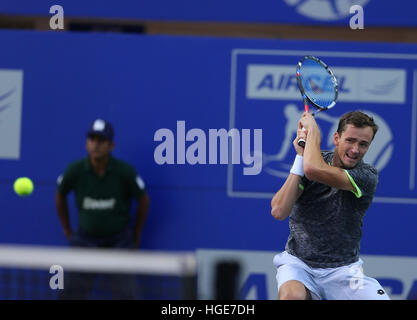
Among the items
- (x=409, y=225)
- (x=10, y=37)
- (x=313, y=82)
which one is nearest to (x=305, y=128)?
(x=313, y=82)

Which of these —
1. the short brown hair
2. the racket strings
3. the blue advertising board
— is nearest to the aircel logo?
the blue advertising board

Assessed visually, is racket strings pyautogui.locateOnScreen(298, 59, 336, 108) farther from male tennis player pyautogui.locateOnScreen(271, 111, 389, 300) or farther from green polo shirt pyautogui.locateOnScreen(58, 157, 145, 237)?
green polo shirt pyautogui.locateOnScreen(58, 157, 145, 237)

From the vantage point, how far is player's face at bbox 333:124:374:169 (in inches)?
159

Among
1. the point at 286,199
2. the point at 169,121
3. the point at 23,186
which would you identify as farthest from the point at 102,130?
the point at 286,199

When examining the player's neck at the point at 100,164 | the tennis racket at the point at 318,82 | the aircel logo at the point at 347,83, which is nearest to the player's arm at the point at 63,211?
the player's neck at the point at 100,164

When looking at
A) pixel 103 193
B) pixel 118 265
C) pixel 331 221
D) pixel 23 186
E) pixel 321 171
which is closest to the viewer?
pixel 118 265

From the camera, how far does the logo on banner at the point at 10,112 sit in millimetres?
5664

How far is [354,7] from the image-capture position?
559 cm

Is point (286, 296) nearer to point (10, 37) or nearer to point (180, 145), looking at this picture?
point (180, 145)

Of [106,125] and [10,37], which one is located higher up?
[10,37]

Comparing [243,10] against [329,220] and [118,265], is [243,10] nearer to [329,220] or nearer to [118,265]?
[329,220]

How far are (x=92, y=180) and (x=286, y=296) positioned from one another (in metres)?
1.96

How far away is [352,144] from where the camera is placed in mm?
4055

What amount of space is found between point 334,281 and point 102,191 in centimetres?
188
